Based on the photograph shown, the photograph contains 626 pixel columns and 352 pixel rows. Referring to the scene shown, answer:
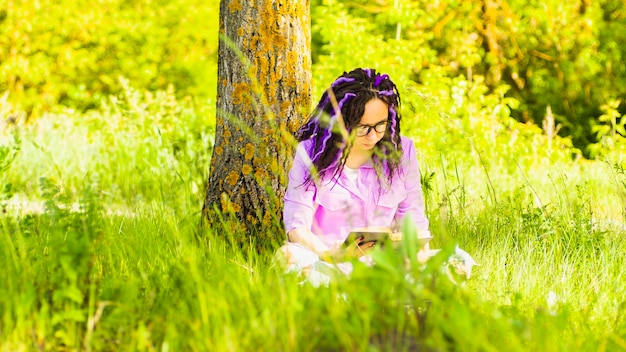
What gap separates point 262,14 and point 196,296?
6.28 feet

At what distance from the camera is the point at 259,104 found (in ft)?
13.6

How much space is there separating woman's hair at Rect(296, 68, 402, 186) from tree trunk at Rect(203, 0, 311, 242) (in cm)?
47

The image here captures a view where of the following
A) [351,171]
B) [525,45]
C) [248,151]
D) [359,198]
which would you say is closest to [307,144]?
[351,171]

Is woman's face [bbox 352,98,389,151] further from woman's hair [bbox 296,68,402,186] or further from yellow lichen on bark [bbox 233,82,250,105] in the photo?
yellow lichen on bark [bbox 233,82,250,105]

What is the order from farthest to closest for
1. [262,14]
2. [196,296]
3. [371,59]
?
[371,59] < [262,14] < [196,296]

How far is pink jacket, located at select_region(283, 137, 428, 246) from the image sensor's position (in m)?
3.66

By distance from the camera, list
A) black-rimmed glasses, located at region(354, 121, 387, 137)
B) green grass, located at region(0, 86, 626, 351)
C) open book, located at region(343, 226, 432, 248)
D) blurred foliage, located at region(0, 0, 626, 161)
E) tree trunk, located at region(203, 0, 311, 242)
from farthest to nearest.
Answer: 1. blurred foliage, located at region(0, 0, 626, 161)
2. tree trunk, located at region(203, 0, 311, 242)
3. black-rimmed glasses, located at region(354, 121, 387, 137)
4. open book, located at region(343, 226, 432, 248)
5. green grass, located at region(0, 86, 626, 351)

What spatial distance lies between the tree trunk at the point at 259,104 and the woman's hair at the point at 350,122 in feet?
1.54

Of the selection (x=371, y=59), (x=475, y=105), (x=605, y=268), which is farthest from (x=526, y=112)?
(x=605, y=268)

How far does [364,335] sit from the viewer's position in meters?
2.15

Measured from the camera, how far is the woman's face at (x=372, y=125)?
3465mm

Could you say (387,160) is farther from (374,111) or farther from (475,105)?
(475,105)

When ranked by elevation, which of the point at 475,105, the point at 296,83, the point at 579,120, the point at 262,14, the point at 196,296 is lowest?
the point at 579,120

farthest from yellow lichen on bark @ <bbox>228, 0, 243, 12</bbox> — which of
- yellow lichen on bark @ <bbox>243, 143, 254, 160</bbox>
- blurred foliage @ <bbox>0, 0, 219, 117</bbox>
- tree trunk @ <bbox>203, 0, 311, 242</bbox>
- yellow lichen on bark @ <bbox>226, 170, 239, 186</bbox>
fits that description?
blurred foliage @ <bbox>0, 0, 219, 117</bbox>
